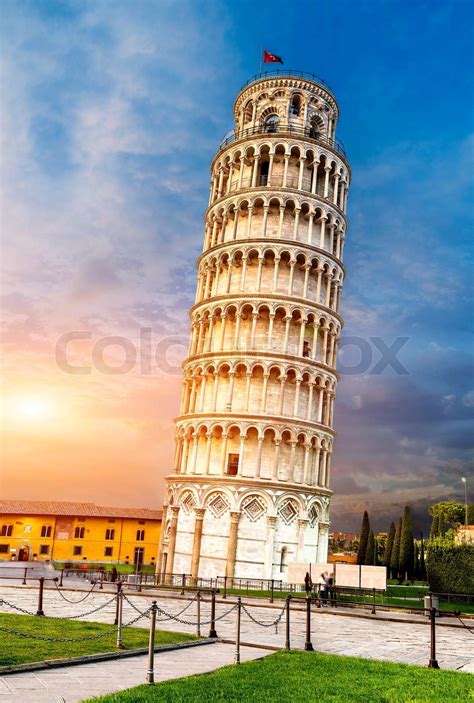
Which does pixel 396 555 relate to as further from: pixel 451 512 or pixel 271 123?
pixel 271 123

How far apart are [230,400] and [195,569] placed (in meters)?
11.9

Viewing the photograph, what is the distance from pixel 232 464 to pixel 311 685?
108ft

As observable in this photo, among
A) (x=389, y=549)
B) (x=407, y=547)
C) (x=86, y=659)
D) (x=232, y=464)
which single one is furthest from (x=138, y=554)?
(x=86, y=659)

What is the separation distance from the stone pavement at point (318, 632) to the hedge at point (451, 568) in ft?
45.7

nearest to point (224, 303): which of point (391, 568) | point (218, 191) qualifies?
point (218, 191)

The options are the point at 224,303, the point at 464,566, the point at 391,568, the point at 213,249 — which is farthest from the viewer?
the point at 391,568

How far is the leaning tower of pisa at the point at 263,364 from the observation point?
4234 centimetres

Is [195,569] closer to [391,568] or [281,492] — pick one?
[281,492]

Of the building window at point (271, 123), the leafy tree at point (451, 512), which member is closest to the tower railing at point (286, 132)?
the building window at point (271, 123)

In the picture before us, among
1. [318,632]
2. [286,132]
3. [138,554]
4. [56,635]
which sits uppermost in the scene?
[286,132]

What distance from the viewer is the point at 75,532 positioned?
76.9 m

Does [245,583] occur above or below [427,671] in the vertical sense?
below

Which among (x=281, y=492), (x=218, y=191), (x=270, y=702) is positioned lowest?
(x=270, y=702)

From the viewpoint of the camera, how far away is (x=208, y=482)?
43.3m
